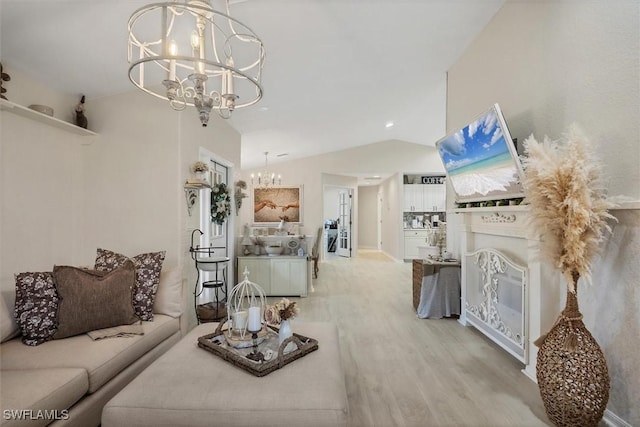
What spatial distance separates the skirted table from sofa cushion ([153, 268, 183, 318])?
2.73 meters

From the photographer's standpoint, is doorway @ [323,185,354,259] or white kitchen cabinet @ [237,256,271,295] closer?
white kitchen cabinet @ [237,256,271,295]

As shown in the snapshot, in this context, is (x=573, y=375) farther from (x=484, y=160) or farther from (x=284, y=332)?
(x=484, y=160)

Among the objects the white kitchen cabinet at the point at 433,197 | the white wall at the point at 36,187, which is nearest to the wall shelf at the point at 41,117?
the white wall at the point at 36,187

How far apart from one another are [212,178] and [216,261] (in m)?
1.48

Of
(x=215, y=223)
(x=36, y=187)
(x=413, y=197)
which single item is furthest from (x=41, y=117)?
(x=413, y=197)

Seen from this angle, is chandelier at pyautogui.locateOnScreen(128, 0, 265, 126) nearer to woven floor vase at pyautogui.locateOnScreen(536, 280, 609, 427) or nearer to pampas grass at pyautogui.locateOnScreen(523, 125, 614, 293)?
pampas grass at pyautogui.locateOnScreen(523, 125, 614, 293)

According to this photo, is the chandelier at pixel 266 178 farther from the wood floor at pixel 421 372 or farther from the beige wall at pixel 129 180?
the beige wall at pixel 129 180

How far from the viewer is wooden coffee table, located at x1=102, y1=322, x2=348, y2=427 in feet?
4.57

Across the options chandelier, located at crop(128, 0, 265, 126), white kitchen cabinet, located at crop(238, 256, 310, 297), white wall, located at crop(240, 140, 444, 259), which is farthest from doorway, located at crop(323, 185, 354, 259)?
chandelier, located at crop(128, 0, 265, 126)

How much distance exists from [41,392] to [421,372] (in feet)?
7.87

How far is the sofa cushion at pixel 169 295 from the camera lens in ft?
8.62

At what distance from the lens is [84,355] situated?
6.02 ft

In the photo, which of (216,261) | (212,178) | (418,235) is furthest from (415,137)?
(216,261)

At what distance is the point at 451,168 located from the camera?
141 inches
